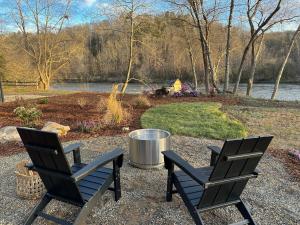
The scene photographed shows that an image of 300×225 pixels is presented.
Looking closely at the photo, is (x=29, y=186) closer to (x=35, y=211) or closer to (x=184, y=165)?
(x=35, y=211)

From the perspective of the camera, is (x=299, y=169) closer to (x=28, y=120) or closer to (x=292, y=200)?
(x=292, y=200)

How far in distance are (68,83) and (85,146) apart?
70.6ft

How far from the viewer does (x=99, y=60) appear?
28422mm

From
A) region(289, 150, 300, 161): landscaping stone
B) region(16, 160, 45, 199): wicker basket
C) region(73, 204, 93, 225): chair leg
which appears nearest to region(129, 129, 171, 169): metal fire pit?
region(16, 160, 45, 199): wicker basket

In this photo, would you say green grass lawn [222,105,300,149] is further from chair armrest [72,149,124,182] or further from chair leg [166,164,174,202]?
chair armrest [72,149,124,182]

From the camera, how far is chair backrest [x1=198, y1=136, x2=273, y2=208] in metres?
1.96

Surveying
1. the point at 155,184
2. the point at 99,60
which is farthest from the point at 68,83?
the point at 155,184

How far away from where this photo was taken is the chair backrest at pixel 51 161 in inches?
79.3

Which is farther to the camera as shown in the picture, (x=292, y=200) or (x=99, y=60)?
(x=99, y=60)

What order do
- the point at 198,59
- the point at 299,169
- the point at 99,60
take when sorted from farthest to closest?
the point at 99,60 → the point at 198,59 → the point at 299,169

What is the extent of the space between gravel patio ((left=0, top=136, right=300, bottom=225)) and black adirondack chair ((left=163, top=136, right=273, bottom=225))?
314mm

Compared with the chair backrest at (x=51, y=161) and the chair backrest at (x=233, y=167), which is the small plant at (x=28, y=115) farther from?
the chair backrest at (x=233, y=167)

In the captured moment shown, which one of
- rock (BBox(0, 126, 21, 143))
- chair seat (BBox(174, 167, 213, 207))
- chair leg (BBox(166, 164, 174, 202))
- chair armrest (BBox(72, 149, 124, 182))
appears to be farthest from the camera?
rock (BBox(0, 126, 21, 143))

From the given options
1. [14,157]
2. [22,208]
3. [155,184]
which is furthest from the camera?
[14,157]
